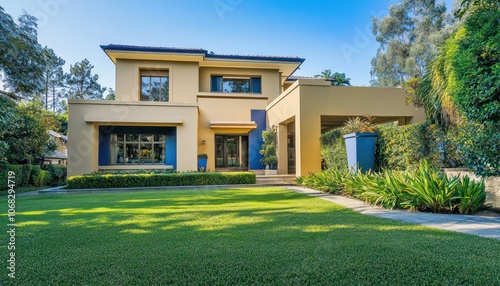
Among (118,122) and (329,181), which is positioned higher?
(118,122)

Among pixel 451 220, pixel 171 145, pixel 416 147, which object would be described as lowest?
pixel 451 220

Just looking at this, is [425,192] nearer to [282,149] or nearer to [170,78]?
[282,149]

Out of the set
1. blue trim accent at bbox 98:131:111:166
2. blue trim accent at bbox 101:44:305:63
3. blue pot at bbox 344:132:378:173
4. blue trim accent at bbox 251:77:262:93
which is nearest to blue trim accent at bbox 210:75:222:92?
blue trim accent at bbox 101:44:305:63

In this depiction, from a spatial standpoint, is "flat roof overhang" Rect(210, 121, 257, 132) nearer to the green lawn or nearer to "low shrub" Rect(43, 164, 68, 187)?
"low shrub" Rect(43, 164, 68, 187)

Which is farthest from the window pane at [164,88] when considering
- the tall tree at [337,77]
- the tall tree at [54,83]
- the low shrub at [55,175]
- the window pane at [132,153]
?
the tall tree at [54,83]

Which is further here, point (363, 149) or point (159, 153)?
point (159, 153)

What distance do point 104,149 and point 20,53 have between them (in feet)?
24.5

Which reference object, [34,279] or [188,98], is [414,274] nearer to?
[34,279]

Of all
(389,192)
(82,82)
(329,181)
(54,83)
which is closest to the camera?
(389,192)

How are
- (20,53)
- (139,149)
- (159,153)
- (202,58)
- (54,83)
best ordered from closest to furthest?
(20,53)
(139,149)
(159,153)
(202,58)
(54,83)

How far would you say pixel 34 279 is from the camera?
8.70ft

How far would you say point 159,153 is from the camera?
18.0m

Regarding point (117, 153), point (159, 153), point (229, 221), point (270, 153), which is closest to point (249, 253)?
point (229, 221)

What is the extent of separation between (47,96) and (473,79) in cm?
5844
